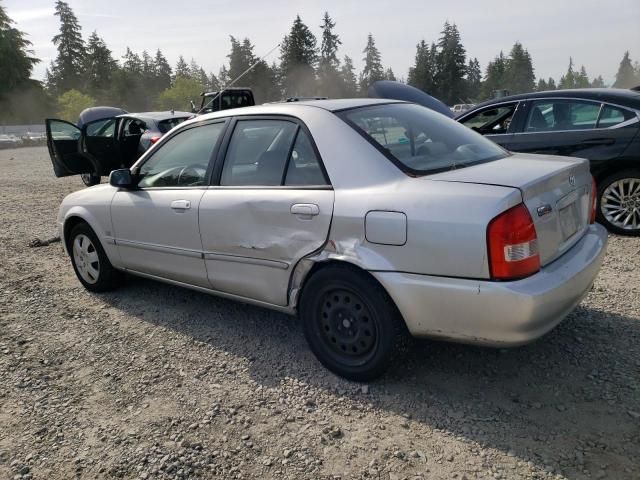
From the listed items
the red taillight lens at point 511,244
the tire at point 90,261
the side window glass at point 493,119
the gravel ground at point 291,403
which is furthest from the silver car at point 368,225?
the side window glass at point 493,119

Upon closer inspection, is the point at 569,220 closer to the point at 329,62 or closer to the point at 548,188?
the point at 548,188

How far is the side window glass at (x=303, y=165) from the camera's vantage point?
10.00 ft

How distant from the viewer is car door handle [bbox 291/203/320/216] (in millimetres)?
2936

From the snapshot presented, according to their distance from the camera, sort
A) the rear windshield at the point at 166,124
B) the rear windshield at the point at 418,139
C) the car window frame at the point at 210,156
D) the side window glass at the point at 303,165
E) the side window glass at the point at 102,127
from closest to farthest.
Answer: the rear windshield at the point at 418,139
the side window glass at the point at 303,165
the car window frame at the point at 210,156
the rear windshield at the point at 166,124
the side window glass at the point at 102,127

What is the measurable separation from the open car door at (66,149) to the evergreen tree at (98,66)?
7486 cm

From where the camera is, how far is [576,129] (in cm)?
573

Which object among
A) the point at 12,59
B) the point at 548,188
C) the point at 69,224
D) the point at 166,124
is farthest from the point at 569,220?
the point at 12,59

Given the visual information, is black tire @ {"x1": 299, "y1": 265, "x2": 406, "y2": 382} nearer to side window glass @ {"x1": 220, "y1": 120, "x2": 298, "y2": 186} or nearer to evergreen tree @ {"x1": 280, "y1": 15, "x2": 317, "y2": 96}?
side window glass @ {"x1": 220, "y1": 120, "x2": 298, "y2": 186}

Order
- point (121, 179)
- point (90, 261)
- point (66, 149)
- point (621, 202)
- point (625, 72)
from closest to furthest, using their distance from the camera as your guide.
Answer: point (121, 179), point (90, 261), point (621, 202), point (66, 149), point (625, 72)

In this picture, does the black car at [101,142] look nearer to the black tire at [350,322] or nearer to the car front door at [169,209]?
the car front door at [169,209]

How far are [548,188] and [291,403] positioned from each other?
1812mm

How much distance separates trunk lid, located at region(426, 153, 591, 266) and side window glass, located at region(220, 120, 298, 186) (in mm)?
1024

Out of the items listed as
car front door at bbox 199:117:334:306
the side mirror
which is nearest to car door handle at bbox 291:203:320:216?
car front door at bbox 199:117:334:306

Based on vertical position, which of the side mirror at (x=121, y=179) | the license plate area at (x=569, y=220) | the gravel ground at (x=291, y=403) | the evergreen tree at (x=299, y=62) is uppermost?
the evergreen tree at (x=299, y=62)
